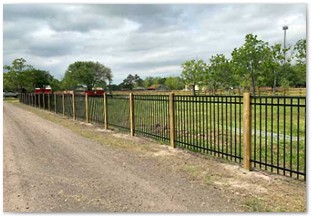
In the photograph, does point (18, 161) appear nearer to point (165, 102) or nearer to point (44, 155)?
point (44, 155)

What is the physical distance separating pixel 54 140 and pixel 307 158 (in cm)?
726

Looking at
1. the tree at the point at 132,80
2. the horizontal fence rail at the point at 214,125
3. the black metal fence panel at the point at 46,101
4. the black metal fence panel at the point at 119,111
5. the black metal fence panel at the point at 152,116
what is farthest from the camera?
the tree at the point at 132,80

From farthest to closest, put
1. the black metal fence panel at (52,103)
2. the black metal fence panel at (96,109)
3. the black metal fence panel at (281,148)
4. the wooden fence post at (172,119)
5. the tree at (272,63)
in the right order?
the tree at (272,63), the black metal fence panel at (52,103), the black metal fence panel at (96,109), the wooden fence post at (172,119), the black metal fence panel at (281,148)

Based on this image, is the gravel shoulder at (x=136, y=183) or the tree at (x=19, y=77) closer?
the gravel shoulder at (x=136, y=183)

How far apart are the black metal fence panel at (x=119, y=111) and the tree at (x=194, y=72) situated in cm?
4070

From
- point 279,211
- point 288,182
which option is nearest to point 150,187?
point 279,211

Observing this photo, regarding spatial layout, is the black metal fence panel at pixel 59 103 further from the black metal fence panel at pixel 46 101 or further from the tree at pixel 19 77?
the tree at pixel 19 77

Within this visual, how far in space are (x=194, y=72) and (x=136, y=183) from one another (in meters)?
50.0

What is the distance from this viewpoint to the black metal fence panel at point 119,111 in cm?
1077

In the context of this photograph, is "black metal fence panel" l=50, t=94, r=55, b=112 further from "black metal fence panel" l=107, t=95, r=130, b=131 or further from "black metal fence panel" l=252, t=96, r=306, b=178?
"black metal fence panel" l=252, t=96, r=306, b=178

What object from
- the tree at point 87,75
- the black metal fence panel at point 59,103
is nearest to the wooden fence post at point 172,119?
the black metal fence panel at point 59,103

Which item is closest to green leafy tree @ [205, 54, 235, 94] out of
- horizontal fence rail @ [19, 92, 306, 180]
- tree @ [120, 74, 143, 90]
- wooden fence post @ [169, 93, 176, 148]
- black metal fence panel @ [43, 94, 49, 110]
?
black metal fence panel @ [43, 94, 49, 110]

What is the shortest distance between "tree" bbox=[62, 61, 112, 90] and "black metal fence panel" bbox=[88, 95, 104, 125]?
68521 mm

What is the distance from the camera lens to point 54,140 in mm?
9391
